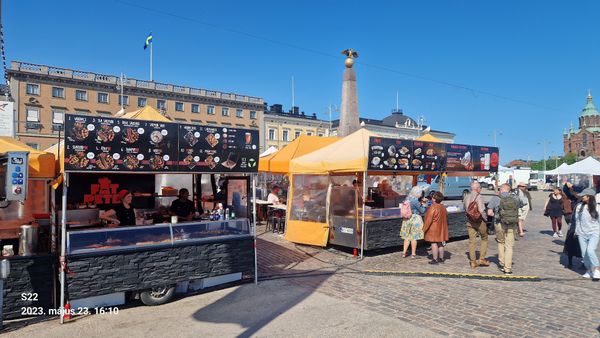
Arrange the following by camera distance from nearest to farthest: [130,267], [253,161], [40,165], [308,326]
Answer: [308,326] < [130,267] < [40,165] < [253,161]

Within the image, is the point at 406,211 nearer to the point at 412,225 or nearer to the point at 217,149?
the point at 412,225

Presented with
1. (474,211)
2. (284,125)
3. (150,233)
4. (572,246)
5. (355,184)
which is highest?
(284,125)

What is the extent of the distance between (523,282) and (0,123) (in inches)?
453

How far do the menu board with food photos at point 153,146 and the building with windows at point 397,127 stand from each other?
67586mm

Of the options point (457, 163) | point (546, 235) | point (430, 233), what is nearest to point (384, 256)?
point (430, 233)

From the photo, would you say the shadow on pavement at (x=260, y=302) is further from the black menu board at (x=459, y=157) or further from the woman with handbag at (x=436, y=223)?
the black menu board at (x=459, y=157)

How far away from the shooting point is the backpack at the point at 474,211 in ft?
27.4

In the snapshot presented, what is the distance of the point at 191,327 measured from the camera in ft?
17.0

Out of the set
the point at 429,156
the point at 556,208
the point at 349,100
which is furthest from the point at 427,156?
the point at 349,100

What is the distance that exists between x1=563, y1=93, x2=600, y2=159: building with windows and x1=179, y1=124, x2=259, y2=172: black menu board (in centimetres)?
12713

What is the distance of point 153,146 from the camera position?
5.93m

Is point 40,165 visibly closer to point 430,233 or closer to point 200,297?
point 200,297

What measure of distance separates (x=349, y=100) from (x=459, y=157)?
5.00 meters

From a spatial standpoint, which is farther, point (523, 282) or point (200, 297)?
point (523, 282)
